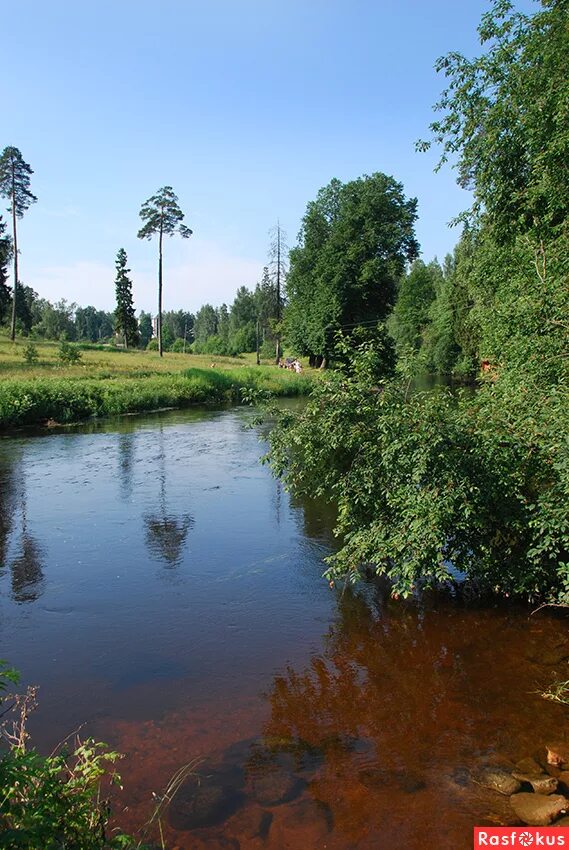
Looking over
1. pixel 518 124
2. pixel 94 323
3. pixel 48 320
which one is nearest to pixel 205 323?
pixel 94 323

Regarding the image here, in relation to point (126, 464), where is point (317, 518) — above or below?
below

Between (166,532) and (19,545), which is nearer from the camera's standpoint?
(19,545)

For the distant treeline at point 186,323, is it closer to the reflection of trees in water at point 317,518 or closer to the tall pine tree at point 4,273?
the tall pine tree at point 4,273

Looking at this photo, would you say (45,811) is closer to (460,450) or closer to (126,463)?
(460,450)

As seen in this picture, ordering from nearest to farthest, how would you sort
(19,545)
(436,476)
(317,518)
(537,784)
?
1. (537,784)
2. (436,476)
3. (19,545)
4. (317,518)

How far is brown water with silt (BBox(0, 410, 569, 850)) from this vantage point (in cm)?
584

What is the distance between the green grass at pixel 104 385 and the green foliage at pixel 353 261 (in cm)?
598

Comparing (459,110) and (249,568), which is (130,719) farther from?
(459,110)

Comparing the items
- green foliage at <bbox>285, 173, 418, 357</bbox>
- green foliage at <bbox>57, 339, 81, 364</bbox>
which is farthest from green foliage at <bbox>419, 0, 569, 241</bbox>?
green foliage at <bbox>285, 173, 418, 357</bbox>

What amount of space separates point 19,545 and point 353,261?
153 feet

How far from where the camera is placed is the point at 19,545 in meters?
13.7

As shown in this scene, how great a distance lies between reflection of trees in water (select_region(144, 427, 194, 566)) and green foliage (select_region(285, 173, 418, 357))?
3913cm

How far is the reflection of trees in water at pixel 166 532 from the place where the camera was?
13.2 metres

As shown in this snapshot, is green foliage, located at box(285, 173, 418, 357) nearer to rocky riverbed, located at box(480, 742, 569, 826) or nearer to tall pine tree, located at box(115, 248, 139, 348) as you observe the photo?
tall pine tree, located at box(115, 248, 139, 348)
